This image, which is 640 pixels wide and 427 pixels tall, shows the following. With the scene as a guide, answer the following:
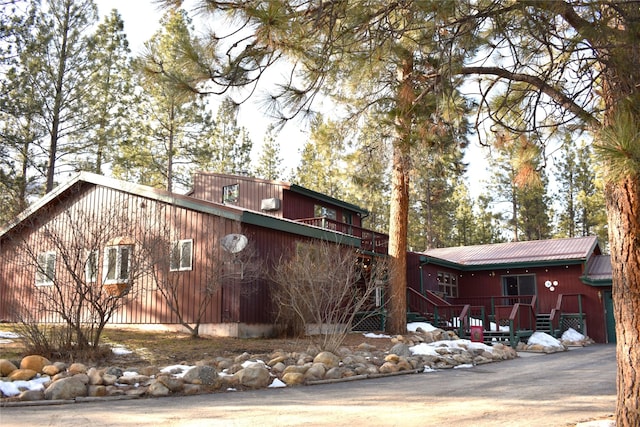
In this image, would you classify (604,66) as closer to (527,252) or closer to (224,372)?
(224,372)

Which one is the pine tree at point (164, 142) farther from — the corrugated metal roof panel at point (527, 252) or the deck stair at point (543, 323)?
the deck stair at point (543, 323)

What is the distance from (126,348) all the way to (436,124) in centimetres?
741

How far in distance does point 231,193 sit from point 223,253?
1073 cm

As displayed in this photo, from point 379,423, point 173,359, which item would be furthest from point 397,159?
point 173,359

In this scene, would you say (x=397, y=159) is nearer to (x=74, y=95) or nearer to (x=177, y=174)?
(x=74, y=95)

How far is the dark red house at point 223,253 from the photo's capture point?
13.8 meters

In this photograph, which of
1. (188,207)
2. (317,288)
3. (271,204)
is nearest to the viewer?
(317,288)

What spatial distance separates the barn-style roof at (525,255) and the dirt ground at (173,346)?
10.1 meters

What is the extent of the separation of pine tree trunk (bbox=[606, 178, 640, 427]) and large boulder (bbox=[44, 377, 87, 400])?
5961 millimetres

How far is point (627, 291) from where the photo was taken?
15.8 feet

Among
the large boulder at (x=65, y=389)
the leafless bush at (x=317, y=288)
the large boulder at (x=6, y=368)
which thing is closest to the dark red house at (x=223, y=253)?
the leafless bush at (x=317, y=288)

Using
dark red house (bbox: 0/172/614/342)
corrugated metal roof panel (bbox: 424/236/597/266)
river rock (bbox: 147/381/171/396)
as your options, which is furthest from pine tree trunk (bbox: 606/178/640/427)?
corrugated metal roof panel (bbox: 424/236/597/266)

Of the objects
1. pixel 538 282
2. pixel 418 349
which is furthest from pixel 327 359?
pixel 538 282

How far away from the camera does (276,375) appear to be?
8.72m
